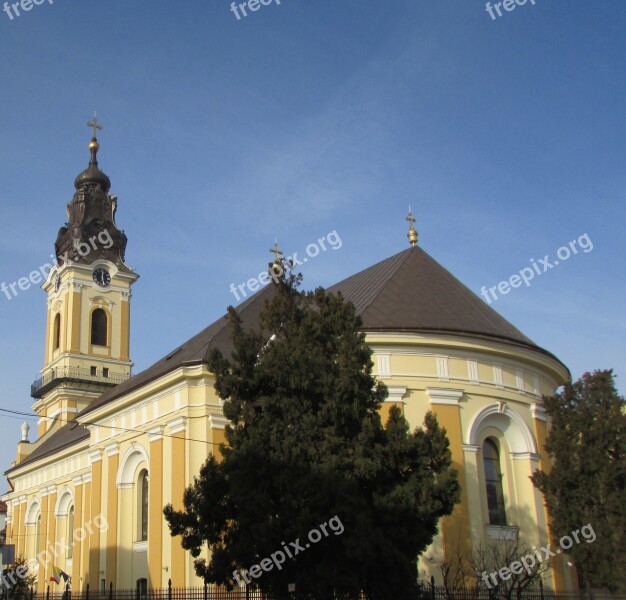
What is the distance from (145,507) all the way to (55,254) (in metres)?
30.0

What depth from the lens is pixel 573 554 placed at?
955 inches

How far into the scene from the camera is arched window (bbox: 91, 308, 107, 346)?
181 ft

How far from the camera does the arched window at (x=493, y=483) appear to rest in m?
28.1

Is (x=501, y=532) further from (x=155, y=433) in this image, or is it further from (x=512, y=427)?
(x=155, y=433)

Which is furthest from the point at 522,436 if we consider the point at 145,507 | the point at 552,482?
the point at 145,507

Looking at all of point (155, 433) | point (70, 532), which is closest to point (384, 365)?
point (155, 433)

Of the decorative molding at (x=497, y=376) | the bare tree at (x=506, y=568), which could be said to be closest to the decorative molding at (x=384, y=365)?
the decorative molding at (x=497, y=376)

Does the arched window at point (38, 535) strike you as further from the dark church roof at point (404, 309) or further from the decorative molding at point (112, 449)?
the decorative molding at point (112, 449)

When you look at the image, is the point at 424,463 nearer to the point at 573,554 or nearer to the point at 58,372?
the point at 573,554

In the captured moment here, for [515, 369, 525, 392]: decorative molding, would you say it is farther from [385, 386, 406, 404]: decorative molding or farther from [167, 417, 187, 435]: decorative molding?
[167, 417, 187, 435]: decorative molding

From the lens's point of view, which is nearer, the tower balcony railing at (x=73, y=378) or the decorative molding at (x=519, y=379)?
the decorative molding at (x=519, y=379)

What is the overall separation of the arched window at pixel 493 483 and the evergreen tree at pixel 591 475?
7.98ft

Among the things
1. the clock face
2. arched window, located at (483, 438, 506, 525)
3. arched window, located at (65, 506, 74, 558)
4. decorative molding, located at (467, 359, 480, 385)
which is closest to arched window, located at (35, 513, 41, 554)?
arched window, located at (65, 506, 74, 558)

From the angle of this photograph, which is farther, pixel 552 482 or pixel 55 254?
pixel 55 254
